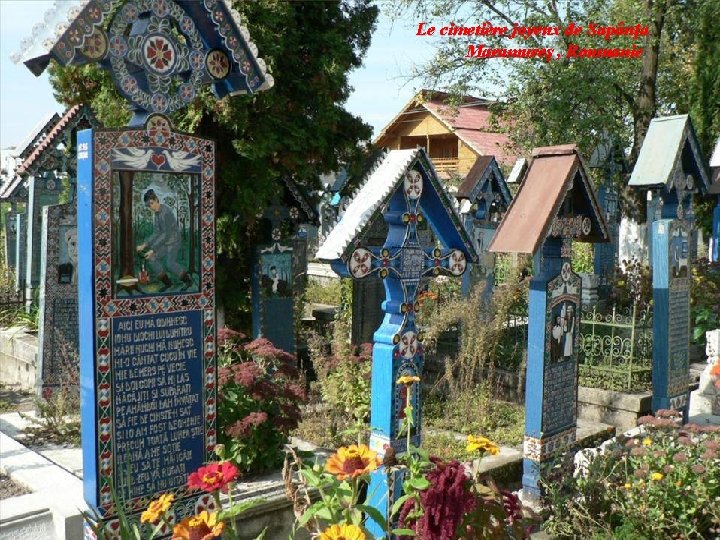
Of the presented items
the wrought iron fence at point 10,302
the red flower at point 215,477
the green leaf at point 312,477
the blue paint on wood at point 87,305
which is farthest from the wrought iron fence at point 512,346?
the wrought iron fence at point 10,302

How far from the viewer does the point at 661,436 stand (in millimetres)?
5344

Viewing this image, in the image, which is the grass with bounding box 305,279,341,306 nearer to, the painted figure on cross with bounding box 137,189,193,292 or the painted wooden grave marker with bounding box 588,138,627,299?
the painted wooden grave marker with bounding box 588,138,627,299

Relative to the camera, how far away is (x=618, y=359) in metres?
9.35

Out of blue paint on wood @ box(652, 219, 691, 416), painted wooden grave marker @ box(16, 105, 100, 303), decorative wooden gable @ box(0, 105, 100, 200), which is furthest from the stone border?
blue paint on wood @ box(652, 219, 691, 416)

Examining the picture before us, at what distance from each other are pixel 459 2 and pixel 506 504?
14.1 metres

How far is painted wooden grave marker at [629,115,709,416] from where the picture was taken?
7.29 metres

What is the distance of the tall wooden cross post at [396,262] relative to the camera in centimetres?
460

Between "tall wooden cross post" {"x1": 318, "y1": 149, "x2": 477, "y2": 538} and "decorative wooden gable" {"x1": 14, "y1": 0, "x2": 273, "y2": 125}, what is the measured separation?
1.02 m

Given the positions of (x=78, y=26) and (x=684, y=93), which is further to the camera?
(x=684, y=93)

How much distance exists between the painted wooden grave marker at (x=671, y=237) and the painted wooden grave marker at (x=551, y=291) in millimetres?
1570

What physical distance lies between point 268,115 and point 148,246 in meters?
5.16

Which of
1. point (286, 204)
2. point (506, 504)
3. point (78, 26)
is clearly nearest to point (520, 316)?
point (286, 204)

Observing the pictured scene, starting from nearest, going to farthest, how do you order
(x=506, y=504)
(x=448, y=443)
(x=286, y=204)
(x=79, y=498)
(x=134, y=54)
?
(x=506, y=504) → (x=134, y=54) → (x=79, y=498) → (x=448, y=443) → (x=286, y=204)

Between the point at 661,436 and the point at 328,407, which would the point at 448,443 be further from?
the point at 661,436
